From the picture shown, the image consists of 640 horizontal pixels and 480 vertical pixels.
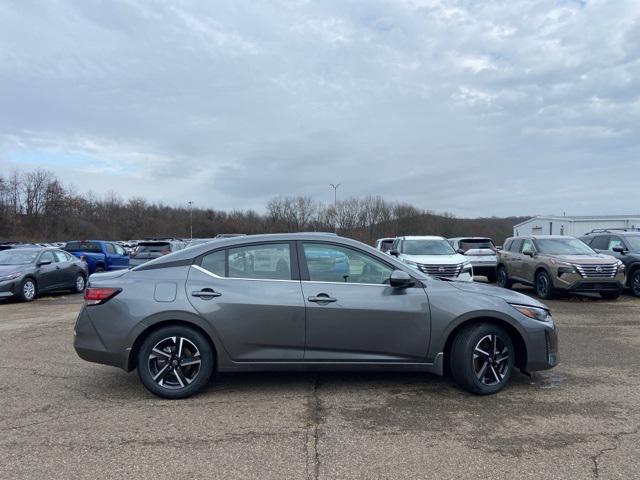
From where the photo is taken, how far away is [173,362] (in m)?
4.83

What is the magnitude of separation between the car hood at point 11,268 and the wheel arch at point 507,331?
41.7 ft

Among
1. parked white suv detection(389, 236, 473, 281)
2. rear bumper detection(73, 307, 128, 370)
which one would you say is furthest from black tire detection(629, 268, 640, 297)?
rear bumper detection(73, 307, 128, 370)

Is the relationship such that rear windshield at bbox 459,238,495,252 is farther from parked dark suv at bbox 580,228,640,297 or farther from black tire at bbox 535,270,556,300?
black tire at bbox 535,270,556,300

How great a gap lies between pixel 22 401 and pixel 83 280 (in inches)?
499

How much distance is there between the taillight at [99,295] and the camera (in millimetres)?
4918

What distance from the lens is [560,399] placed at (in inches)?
190

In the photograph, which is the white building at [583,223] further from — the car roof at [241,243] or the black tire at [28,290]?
the car roof at [241,243]

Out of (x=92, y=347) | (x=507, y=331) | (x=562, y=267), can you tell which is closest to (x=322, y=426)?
(x=507, y=331)

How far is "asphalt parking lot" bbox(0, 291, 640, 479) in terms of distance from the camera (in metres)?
3.46

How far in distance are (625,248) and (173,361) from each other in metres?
13.6

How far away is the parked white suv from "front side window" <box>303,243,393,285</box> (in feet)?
20.0

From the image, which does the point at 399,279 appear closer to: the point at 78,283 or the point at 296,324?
the point at 296,324

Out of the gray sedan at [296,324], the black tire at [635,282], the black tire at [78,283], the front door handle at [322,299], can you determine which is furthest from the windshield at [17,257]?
the black tire at [635,282]

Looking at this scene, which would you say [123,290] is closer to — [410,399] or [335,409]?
[335,409]
